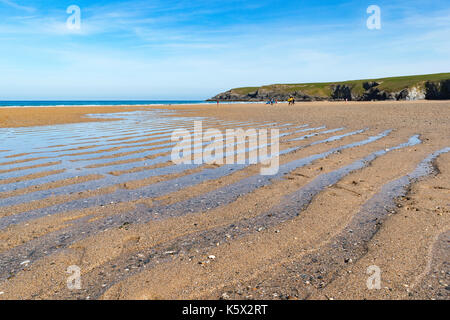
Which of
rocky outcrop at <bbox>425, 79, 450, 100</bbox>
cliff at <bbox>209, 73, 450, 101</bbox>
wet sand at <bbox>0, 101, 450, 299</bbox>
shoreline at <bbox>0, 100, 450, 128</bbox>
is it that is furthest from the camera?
cliff at <bbox>209, 73, 450, 101</bbox>

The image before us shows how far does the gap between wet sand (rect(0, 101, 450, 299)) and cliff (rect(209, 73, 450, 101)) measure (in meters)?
97.4

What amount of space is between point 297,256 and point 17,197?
5.61 metres

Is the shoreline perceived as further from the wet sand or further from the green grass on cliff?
the green grass on cliff

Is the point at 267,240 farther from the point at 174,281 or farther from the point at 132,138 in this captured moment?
the point at 132,138

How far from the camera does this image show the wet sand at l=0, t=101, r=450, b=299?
3.17 meters

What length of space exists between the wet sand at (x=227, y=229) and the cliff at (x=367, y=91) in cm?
9743

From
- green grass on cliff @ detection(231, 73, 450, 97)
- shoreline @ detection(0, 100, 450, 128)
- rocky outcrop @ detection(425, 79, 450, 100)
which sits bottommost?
shoreline @ detection(0, 100, 450, 128)

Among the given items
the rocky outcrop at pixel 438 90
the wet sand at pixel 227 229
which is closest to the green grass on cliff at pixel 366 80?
the rocky outcrop at pixel 438 90

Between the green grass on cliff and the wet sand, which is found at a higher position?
the green grass on cliff

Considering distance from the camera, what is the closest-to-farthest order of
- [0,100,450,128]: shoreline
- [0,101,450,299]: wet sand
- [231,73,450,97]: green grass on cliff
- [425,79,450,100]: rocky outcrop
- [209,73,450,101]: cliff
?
[0,101,450,299]: wet sand
[0,100,450,128]: shoreline
[425,79,450,100]: rocky outcrop
[209,73,450,101]: cliff
[231,73,450,97]: green grass on cliff

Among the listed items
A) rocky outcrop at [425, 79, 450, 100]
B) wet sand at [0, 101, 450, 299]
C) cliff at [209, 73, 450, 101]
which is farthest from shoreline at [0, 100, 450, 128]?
cliff at [209, 73, 450, 101]

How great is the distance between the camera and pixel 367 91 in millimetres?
109312

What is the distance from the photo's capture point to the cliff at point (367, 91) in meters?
88.5
